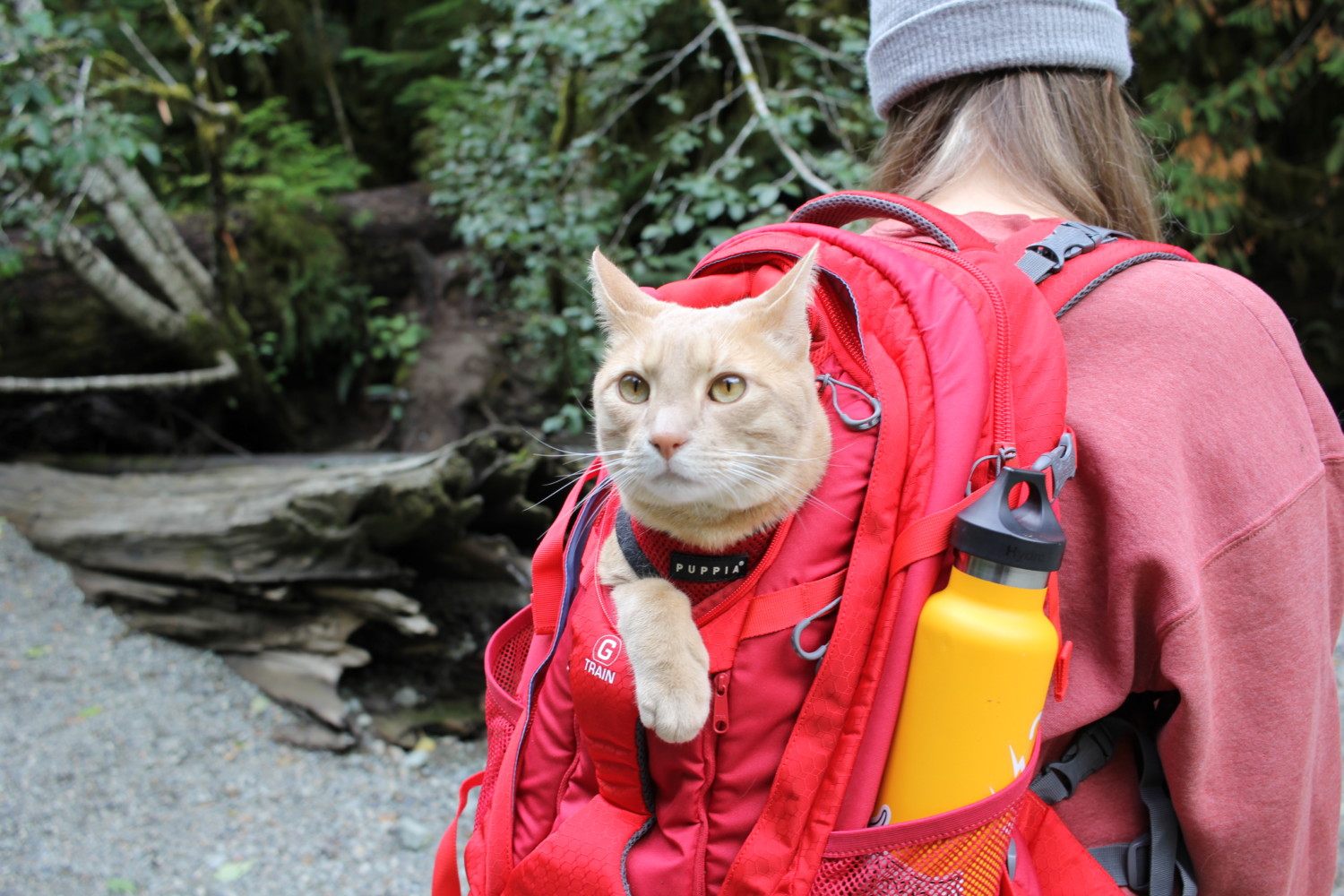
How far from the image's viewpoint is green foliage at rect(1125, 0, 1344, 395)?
153 inches

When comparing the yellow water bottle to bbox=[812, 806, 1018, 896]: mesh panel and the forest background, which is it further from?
the forest background

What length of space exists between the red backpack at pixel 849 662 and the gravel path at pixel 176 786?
211 centimetres

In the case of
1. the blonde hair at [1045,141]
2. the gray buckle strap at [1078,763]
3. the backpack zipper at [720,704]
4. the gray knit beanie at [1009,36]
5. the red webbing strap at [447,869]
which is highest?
the gray knit beanie at [1009,36]

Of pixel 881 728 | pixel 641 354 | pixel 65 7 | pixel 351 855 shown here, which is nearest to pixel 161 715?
pixel 351 855

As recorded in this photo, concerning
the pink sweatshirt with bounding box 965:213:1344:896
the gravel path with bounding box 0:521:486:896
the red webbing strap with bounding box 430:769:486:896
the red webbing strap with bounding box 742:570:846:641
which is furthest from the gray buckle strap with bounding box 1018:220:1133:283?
the gravel path with bounding box 0:521:486:896

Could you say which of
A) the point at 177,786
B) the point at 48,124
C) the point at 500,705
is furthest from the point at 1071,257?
the point at 48,124

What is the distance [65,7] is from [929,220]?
8076 millimetres

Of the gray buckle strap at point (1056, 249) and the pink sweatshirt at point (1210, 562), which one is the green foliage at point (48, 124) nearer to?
the gray buckle strap at point (1056, 249)

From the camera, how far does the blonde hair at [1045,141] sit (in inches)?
56.9

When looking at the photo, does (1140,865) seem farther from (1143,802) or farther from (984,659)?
(984,659)

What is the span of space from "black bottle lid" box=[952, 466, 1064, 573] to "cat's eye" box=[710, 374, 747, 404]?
0.44 metres

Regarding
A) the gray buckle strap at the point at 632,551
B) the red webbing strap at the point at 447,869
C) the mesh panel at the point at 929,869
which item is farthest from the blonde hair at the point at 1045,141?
the red webbing strap at the point at 447,869

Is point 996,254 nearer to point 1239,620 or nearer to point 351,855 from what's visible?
point 1239,620

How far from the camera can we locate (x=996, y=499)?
3.20 feet
